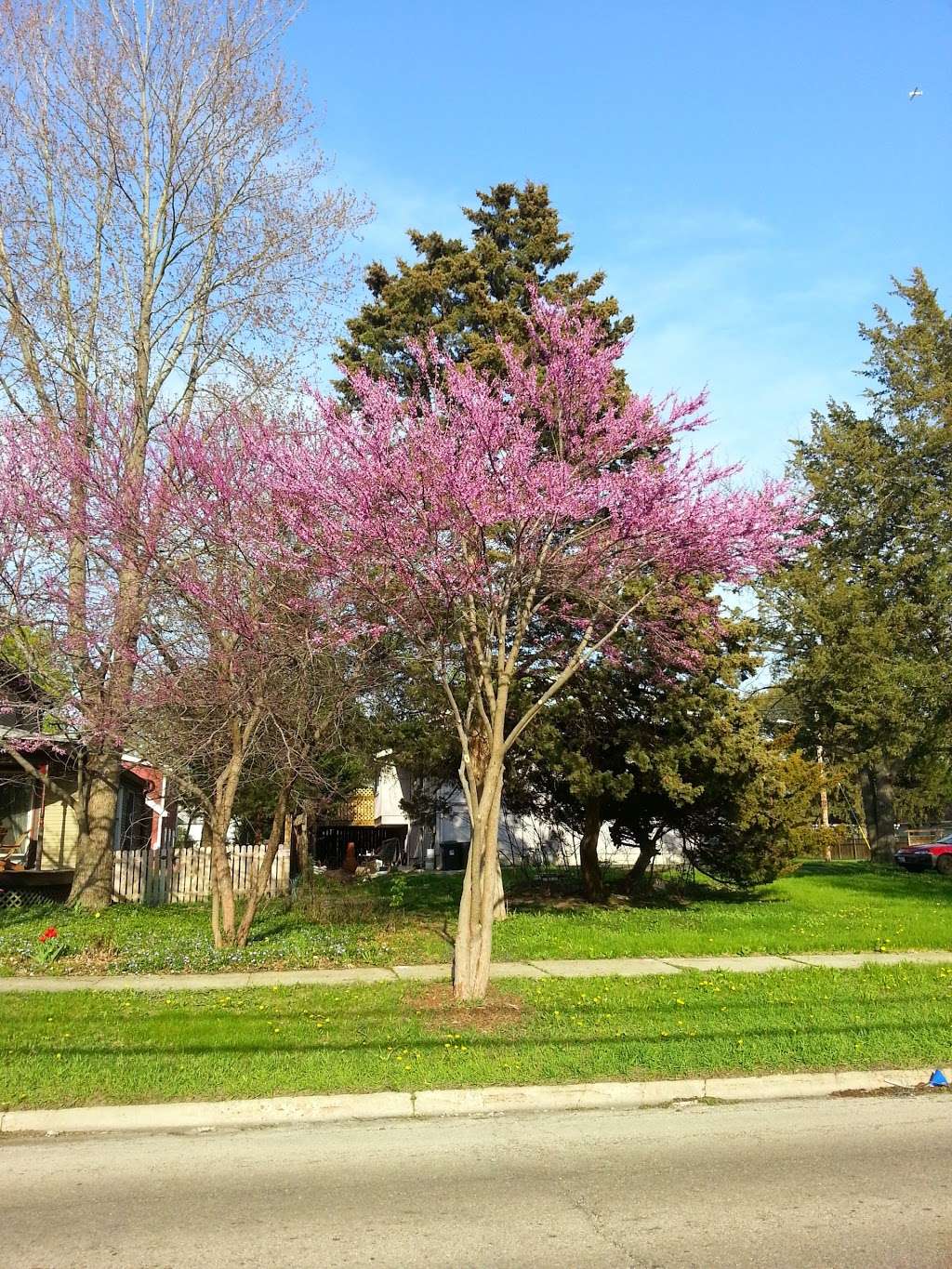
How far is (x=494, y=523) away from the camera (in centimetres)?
955

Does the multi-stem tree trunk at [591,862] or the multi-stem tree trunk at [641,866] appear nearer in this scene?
the multi-stem tree trunk at [591,862]

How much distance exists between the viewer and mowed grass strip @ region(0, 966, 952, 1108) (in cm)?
701

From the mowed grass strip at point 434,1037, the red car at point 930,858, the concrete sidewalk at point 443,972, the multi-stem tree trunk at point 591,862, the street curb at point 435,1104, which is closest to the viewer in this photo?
the street curb at point 435,1104

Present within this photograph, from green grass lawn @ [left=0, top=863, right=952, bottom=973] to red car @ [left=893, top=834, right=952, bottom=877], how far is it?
42.7ft

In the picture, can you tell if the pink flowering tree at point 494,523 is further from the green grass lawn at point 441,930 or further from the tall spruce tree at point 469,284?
the tall spruce tree at point 469,284

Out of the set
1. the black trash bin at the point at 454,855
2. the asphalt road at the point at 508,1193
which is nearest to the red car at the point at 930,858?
the black trash bin at the point at 454,855

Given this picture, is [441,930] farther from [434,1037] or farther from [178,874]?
[178,874]

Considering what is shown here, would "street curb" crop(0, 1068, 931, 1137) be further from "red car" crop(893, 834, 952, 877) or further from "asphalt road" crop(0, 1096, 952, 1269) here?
"red car" crop(893, 834, 952, 877)

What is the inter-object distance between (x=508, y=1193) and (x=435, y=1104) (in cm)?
181

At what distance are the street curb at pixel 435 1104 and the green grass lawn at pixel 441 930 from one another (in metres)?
4.75

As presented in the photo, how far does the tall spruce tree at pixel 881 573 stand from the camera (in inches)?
1111

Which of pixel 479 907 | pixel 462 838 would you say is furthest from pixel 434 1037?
pixel 462 838

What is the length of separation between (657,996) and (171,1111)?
4901 millimetres

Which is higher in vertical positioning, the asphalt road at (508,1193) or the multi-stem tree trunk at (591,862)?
the multi-stem tree trunk at (591,862)
